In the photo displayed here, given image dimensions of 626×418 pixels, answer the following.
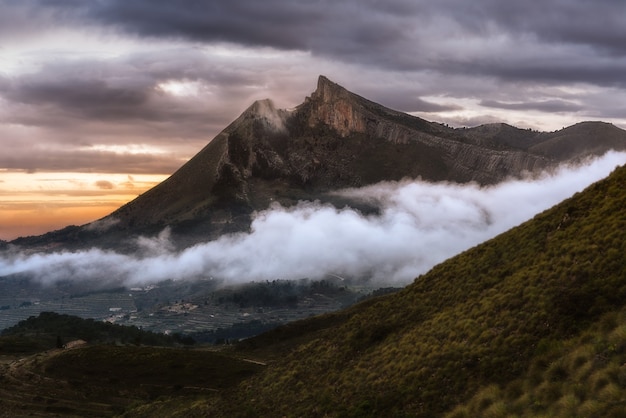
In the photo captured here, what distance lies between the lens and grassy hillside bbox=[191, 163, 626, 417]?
144 ft

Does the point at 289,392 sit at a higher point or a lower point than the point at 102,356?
higher

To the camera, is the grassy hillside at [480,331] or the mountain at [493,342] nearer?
the mountain at [493,342]

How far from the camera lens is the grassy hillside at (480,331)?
43.9 meters

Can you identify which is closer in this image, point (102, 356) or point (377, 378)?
point (377, 378)

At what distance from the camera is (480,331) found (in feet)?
169

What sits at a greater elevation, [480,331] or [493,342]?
[480,331]

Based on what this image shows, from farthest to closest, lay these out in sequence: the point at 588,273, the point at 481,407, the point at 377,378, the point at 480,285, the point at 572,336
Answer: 1. the point at 480,285
2. the point at 377,378
3. the point at 588,273
4. the point at 572,336
5. the point at 481,407

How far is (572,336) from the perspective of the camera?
43469 millimetres

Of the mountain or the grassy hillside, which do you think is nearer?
the mountain

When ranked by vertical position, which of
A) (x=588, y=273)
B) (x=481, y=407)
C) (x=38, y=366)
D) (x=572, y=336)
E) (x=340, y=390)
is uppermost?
(x=588, y=273)

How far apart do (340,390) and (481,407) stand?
67.7ft

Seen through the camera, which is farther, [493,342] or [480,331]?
[480,331]

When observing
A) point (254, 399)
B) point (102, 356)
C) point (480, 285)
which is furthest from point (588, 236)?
point (102, 356)

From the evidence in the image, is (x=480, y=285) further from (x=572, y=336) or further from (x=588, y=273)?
(x=572, y=336)
